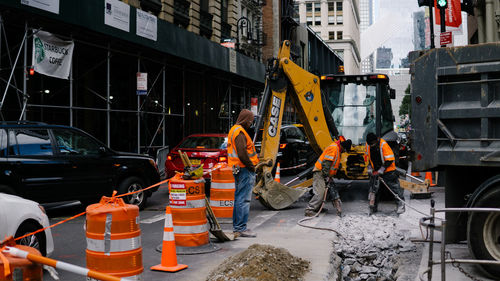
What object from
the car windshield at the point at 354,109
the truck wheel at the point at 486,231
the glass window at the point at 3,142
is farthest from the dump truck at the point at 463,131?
the glass window at the point at 3,142

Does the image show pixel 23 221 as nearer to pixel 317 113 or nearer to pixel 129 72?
pixel 317 113

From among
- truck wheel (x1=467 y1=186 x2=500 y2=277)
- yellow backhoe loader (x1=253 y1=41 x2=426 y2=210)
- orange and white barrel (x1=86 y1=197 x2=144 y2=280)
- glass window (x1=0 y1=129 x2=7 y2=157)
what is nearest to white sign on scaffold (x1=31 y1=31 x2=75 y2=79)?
glass window (x1=0 y1=129 x2=7 y2=157)

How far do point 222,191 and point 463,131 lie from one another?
485 centimetres

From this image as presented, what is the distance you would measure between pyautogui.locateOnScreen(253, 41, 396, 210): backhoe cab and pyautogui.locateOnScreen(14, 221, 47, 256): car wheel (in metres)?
5.34

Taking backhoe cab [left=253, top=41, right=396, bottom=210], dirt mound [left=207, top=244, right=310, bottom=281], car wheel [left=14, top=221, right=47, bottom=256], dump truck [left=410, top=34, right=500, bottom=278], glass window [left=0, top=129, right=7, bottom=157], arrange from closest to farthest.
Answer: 1. dirt mound [left=207, top=244, right=310, bottom=281]
2. car wheel [left=14, top=221, right=47, bottom=256]
3. dump truck [left=410, top=34, right=500, bottom=278]
4. glass window [left=0, top=129, right=7, bottom=157]
5. backhoe cab [left=253, top=41, right=396, bottom=210]

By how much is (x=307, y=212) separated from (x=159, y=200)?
14.4 ft

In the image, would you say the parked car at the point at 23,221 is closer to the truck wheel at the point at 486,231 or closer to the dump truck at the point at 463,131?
the dump truck at the point at 463,131

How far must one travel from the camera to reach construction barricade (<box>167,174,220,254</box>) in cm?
703

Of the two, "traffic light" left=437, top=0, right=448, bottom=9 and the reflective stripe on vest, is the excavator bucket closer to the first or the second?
the reflective stripe on vest

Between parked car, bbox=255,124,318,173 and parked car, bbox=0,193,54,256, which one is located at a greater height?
parked car, bbox=255,124,318,173

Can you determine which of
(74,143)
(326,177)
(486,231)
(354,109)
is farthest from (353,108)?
(486,231)

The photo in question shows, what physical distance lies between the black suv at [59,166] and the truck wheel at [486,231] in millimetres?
7130

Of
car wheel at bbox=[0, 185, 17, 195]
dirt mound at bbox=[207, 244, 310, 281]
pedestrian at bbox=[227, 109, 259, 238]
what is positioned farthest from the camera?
car wheel at bbox=[0, 185, 17, 195]

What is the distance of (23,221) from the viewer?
5.63m
